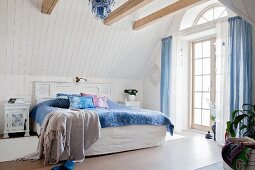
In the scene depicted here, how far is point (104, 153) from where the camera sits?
3223 mm

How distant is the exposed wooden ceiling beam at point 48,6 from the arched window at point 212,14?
314 centimetres

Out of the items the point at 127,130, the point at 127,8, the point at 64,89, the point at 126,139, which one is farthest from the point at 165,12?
the point at 64,89

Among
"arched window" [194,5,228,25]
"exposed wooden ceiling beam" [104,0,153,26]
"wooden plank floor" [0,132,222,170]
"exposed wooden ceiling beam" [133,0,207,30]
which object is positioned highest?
"arched window" [194,5,228,25]

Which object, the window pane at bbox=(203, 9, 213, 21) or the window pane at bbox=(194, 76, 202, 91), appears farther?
the window pane at bbox=(194, 76, 202, 91)

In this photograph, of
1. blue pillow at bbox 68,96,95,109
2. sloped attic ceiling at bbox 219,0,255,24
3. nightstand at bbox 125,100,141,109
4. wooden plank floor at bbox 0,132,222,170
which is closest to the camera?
sloped attic ceiling at bbox 219,0,255,24

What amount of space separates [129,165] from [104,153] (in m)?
0.57

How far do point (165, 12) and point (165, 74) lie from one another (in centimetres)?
162

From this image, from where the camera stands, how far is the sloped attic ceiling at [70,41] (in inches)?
154

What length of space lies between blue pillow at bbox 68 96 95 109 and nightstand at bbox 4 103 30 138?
3.10ft

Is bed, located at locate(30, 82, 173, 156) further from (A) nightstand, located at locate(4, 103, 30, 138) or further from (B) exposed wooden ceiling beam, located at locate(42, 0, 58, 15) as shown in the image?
(B) exposed wooden ceiling beam, located at locate(42, 0, 58, 15)

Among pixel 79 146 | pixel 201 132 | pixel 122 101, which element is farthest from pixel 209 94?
pixel 79 146


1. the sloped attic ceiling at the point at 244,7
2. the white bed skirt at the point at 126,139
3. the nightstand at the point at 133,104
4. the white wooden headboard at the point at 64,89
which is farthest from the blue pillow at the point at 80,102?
the sloped attic ceiling at the point at 244,7

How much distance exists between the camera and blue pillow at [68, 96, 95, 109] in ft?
13.2

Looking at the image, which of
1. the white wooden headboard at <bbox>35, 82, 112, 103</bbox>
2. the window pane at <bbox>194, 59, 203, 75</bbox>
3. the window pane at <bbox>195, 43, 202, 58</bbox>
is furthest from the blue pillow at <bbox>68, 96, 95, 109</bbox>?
the window pane at <bbox>195, 43, 202, 58</bbox>
